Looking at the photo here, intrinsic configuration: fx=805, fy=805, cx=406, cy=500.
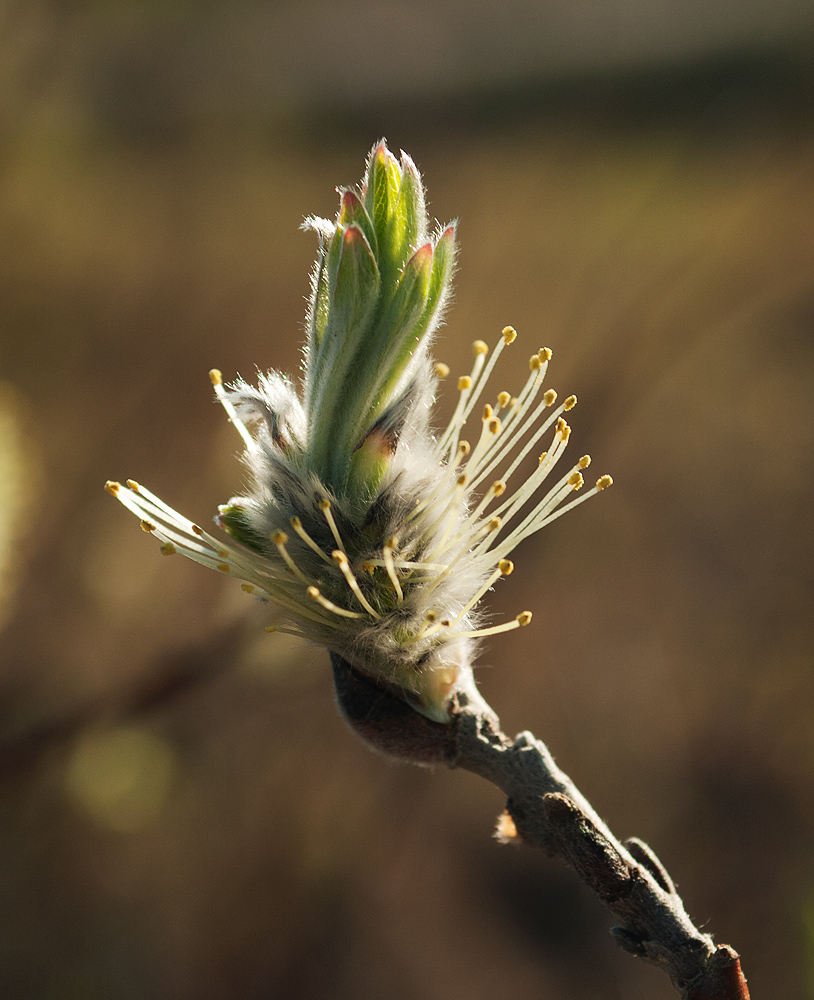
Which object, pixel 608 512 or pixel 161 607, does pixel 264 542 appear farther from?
pixel 608 512

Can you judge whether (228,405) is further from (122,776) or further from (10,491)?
(122,776)

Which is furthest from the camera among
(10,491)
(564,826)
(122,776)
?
(122,776)

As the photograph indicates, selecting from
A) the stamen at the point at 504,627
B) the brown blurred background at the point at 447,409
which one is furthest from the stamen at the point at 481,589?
the brown blurred background at the point at 447,409

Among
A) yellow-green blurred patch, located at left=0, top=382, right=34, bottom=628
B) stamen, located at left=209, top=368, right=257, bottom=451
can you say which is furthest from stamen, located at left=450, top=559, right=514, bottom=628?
yellow-green blurred patch, located at left=0, top=382, right=34, bottom=628

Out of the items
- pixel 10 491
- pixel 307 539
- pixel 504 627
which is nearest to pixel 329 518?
pixel 307 539

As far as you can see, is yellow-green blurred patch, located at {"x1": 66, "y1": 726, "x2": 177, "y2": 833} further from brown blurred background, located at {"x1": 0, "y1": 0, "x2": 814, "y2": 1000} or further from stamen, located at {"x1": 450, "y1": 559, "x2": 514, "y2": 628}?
stamen, located at {"x1": 450, "y1": 559, "x2": 514, "y2": 628}

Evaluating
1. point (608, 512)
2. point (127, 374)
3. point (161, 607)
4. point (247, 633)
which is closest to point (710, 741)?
point (608, 512)

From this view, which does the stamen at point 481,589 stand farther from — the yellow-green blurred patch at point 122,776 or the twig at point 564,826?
the yellow-green blurred patch at point 122,776
